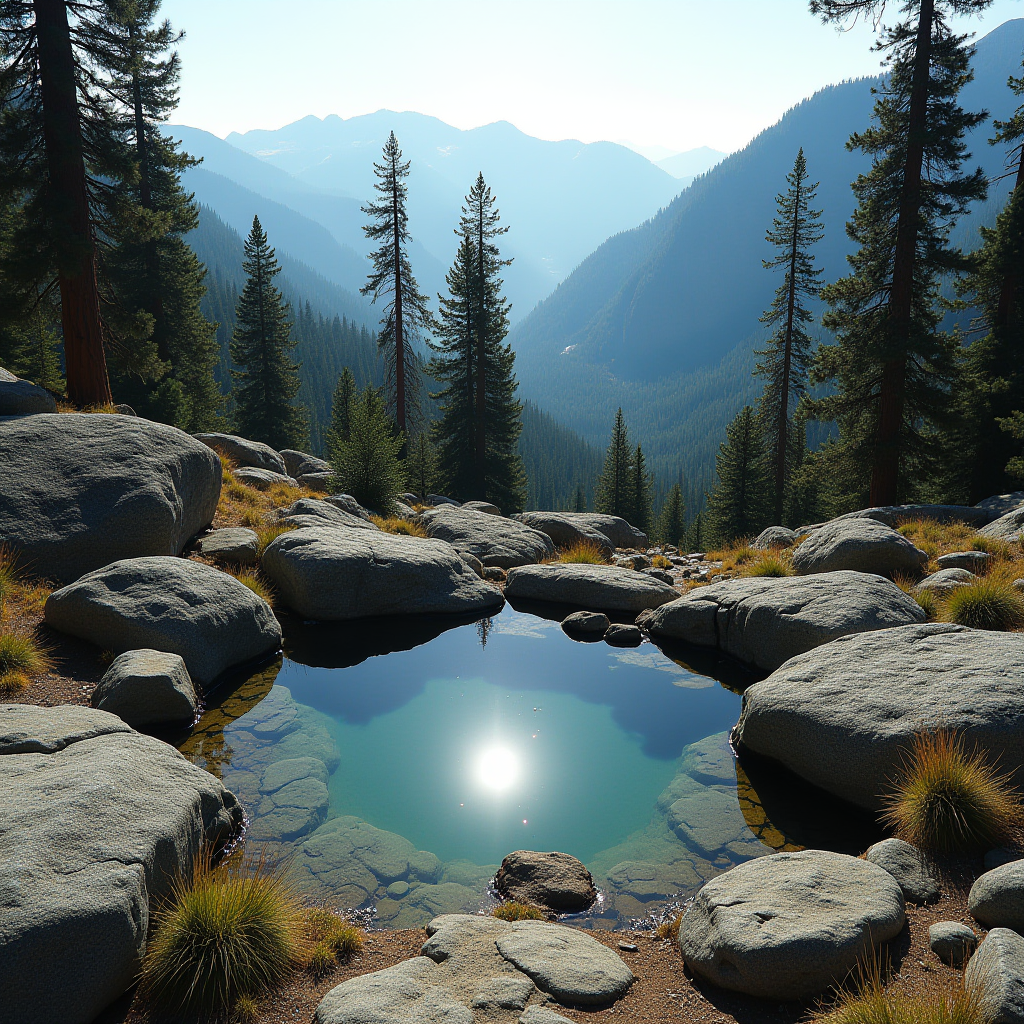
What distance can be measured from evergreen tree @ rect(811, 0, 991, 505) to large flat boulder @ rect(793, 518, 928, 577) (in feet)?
22.0

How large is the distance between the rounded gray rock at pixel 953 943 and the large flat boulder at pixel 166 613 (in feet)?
24.8

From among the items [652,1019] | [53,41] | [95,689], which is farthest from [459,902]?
[53,41]

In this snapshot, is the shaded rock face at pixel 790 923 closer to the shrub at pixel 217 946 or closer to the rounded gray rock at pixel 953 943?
the rounded gray rock at pixel 953 943

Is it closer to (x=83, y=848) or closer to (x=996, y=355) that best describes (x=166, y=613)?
(x=83, y=848)

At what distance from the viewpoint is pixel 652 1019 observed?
358 centimetres

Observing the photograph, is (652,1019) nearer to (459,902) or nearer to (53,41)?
(459,902)

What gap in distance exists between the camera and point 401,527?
15.3 meters

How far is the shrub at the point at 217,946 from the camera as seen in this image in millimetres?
3389

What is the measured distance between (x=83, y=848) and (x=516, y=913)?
2.89 metres

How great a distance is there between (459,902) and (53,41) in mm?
15538

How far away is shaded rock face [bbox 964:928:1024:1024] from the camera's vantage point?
2.81 meters

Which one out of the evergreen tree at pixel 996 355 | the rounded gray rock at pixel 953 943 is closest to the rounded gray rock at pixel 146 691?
the rounded gray rock at pixel 953 943

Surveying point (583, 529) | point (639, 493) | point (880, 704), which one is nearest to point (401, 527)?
point (583, 529)

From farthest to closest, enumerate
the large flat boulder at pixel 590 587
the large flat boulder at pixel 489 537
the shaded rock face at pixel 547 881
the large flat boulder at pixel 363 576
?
the large flat boulder at pixel 489 537
the large flat boulder at pixel 590 587
the large flat boulder at pixel 363 576
the shaded rock face at pixel 547 881
